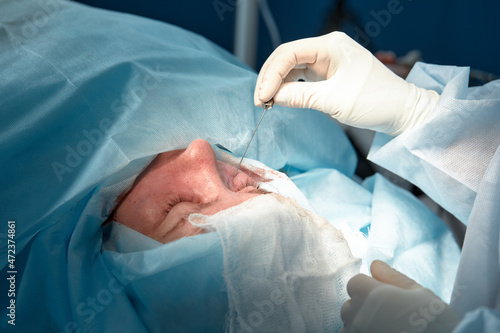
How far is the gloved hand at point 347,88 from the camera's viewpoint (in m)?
0.98

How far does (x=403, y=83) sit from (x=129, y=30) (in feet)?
2.76

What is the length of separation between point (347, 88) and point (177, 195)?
0.52 m

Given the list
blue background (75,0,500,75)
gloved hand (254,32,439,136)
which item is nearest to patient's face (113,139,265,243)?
gloved hand (254,32,439,136)

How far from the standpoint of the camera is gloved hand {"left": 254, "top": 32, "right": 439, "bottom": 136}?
3.22 feet

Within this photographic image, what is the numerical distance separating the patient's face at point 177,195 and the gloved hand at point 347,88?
227 mm

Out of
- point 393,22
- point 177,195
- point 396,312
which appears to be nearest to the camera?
point 396,312

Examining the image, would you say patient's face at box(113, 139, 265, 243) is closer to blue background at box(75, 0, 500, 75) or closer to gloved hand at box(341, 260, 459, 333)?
gloved hand at box(341, 260, 459, 333)

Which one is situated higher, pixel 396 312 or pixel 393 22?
pixel 393 22

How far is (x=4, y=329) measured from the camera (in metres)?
0.76

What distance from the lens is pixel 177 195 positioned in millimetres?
926

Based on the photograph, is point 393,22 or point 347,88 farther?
point 393,22

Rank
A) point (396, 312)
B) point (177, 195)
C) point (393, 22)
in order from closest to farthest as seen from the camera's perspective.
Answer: point (396, 312) → point (177, 195) → point (393, 22)

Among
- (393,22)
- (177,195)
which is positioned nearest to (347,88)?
(177,195)

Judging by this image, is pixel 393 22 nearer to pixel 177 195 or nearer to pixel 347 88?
pixel 347 88
